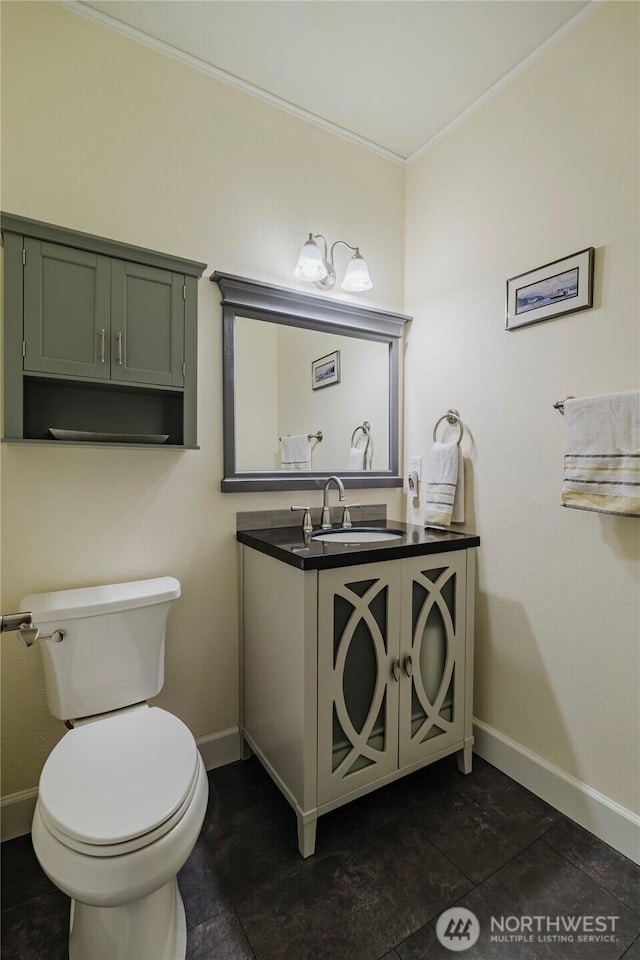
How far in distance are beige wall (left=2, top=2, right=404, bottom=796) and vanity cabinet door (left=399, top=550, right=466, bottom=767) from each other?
0.68m

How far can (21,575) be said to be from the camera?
142cm

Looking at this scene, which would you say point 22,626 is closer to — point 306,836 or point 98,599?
point 98,599

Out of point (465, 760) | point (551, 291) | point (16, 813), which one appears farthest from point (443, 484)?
point (16, 813)

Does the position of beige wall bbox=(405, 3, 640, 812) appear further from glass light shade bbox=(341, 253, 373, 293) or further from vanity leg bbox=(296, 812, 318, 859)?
vanity leg bbox=(296, 812, 318, 859)

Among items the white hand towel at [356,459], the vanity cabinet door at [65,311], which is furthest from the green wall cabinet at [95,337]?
the white hand towel at [356,459]

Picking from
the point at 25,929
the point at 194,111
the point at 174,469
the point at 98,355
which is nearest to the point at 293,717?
the point at 25,929

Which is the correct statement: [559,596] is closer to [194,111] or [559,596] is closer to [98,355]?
[98,355]

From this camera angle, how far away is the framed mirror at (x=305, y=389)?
1771 millimetres

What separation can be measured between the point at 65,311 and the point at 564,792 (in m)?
2.28

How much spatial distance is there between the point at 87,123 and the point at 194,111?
41cm

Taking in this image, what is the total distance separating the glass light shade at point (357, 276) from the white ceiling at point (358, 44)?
25.2 inches

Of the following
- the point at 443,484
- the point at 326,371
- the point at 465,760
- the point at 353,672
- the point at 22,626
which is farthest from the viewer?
the point at 326,371

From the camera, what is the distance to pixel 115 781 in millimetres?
1027

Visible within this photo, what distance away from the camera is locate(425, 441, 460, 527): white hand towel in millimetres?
1863
